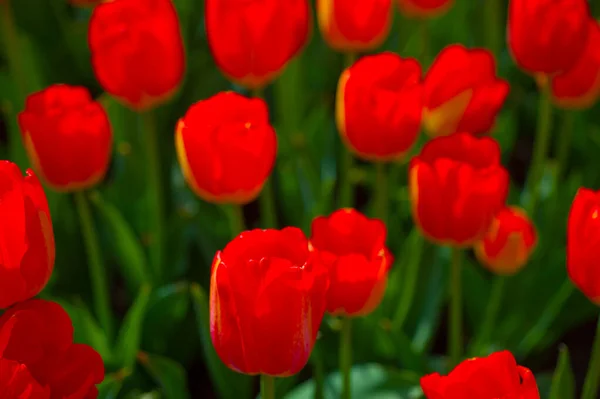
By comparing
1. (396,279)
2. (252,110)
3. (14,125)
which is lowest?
(396,279)

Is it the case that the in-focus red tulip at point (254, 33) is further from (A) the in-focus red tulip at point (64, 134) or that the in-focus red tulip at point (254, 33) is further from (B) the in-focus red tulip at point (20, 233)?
(B) the in-focus red tulip at point (20, 233)

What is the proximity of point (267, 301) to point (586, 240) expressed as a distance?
0.30 metres

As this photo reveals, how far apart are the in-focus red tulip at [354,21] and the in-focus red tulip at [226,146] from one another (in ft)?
0.91

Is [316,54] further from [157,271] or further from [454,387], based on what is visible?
[454,387]

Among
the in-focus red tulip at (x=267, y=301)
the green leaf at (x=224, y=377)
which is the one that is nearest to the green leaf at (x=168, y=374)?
the green leaf at (x=224, y=377)

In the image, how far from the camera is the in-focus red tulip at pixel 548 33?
3.12 feet

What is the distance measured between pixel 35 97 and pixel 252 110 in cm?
25

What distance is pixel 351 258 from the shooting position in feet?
2.45

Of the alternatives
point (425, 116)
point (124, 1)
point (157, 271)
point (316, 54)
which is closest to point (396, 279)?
point (425, 116)

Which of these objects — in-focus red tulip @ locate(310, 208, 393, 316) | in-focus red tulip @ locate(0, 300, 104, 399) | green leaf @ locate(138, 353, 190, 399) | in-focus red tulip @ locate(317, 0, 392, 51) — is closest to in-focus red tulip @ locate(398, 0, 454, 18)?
in-focus red tulip @ locate(317, 0, 392, 51)

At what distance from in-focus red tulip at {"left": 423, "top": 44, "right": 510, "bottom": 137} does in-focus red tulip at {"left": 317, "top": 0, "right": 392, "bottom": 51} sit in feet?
0.40

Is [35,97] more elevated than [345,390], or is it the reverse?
[35,97]

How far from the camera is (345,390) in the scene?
2.85 ft

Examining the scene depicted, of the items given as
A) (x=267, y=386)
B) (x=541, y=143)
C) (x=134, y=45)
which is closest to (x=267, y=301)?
(x=267, y=386)
